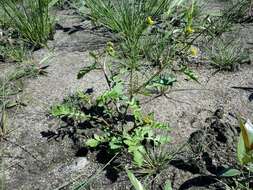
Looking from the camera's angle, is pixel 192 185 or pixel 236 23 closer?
pixel 192 185

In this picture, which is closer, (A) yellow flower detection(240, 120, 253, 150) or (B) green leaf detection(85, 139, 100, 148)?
(A) yellow flower detection(240, 120, 253, 150)

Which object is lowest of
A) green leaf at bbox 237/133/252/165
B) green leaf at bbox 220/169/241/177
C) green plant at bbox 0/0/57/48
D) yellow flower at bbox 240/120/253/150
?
green leaf at bbox 220/169/241/177

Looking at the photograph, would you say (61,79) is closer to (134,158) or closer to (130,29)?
(130,29)

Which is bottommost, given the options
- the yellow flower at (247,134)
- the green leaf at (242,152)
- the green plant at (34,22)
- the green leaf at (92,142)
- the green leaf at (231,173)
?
the green leaf at (231,173)

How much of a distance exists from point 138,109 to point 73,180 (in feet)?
1.28

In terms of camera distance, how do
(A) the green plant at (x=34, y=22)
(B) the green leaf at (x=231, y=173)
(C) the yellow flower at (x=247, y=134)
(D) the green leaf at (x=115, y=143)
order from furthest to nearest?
1. (A) the green plant at (x=34, y=22)
2. (D) the green leaf at (x=115, y=143)
3. (B) the green leaf at (x=231, y=173)
4. (C) the yellow flower at (x=247, y=134)

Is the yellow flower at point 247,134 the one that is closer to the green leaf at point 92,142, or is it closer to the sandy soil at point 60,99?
the sandy soil at point 60,99

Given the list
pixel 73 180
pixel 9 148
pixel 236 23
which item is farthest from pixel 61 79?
pixel 236 23

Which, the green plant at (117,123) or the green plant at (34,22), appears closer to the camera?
the green plant at (117,123)

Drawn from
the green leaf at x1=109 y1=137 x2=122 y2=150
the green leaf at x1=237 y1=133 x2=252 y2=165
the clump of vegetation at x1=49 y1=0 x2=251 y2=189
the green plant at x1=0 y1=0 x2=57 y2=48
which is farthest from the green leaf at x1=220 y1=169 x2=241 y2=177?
the green plant at x1=0 y1=0 x2=57 y2=48

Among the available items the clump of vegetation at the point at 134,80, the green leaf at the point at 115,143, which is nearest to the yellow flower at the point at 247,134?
the clump of vegetation at the point at 134,80

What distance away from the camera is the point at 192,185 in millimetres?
1593

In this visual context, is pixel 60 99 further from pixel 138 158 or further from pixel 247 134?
pixel 247 134

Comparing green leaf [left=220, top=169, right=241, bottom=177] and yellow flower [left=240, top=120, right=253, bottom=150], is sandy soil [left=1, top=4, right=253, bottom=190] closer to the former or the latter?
green leaf [left=220, top=169, right=241, bottom=177]
